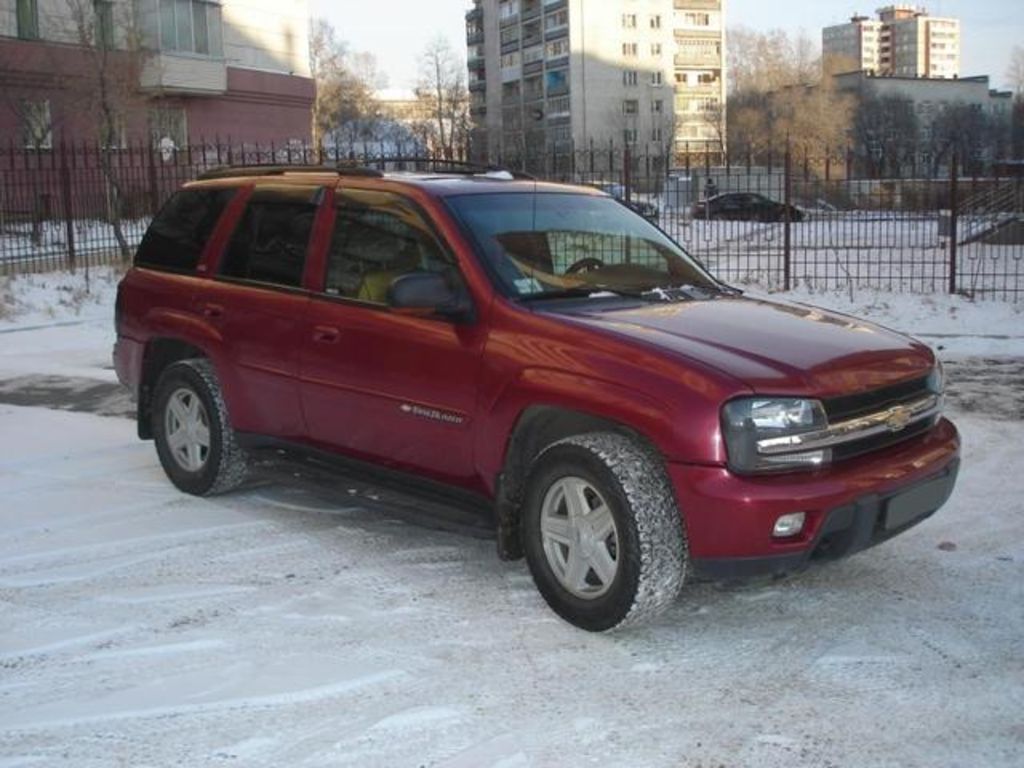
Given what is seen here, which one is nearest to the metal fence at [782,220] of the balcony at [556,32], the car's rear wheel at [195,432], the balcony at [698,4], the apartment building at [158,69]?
the apartment building at [158,69]

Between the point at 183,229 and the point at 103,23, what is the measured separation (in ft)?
77.8

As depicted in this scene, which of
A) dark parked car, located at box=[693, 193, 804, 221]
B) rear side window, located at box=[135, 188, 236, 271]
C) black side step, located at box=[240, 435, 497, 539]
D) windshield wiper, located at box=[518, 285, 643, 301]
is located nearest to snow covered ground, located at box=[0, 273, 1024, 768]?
black side step, located at box=[240, 435, 497, 539]

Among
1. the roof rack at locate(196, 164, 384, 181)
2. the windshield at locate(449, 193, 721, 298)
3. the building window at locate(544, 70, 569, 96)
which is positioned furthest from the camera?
the building window at locate(544, 70, 569, 96)

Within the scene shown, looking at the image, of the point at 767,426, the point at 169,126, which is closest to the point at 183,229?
the point at 767,426

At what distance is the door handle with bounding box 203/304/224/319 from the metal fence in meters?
8.43

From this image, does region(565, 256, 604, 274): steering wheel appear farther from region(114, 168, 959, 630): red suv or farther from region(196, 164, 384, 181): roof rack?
region(196, 164, 384, 181): roof rack

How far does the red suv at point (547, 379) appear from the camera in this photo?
13.4ft

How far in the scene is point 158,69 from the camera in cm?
3666

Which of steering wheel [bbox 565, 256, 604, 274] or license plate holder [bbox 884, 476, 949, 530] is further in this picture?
steering wheel [bbox 565, 256, 604, 274]

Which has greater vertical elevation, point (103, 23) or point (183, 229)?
point (103, 23)

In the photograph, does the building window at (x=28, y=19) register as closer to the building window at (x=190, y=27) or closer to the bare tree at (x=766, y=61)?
the building window at (x=190, y=27)

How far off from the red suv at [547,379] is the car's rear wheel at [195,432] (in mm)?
15

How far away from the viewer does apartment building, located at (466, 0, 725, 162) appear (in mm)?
126250

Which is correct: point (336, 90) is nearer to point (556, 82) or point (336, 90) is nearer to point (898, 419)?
point (556, 82)
